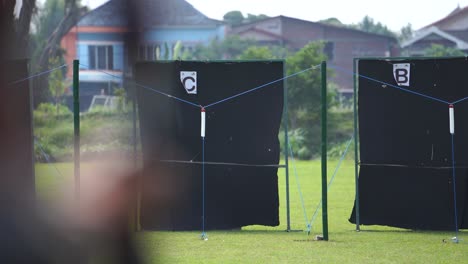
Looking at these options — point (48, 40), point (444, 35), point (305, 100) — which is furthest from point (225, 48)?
point (305, 100)

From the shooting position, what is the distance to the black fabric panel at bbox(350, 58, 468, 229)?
1421cm

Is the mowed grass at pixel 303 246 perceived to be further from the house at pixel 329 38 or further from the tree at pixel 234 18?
the tree at pixel 234 18

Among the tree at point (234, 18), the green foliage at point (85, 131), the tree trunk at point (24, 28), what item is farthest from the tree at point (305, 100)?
the tree at point (234, 18)

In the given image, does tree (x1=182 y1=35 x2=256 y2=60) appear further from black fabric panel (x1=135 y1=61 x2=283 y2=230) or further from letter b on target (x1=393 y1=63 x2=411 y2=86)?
letter b on target (x1=393 y1=63 x2=411 y2=86)

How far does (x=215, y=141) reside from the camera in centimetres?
1446

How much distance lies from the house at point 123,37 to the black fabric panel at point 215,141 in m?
0.75

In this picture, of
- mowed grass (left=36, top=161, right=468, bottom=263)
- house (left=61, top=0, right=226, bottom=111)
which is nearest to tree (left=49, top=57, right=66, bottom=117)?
house (left=61, top=0, right=226, bottom=111)

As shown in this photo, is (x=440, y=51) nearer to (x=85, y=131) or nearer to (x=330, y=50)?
(x=330, y=50)

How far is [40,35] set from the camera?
50938 millimetres

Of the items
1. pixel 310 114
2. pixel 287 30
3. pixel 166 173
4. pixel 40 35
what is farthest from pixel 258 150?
pixel 287 30

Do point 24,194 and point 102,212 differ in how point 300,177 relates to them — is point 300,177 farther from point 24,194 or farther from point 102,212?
point 24,194

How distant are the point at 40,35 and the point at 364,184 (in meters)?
38.4

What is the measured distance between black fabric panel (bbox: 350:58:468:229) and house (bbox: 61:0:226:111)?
10.3 ft

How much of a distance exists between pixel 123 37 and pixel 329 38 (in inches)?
2511
